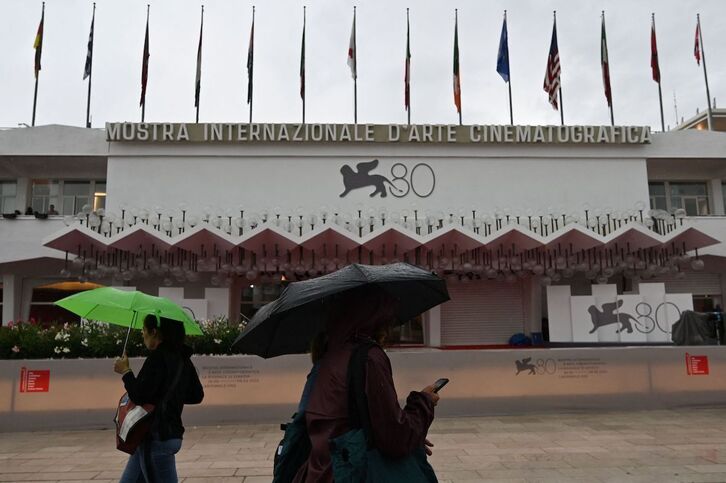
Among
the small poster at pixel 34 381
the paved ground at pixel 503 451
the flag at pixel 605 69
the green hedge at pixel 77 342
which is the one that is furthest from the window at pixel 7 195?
the flag at pixel 605 69

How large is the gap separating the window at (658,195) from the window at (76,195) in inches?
879

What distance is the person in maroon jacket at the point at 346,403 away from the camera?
6.90 ft

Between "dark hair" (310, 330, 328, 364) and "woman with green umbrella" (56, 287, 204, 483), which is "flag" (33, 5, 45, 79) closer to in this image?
"woman with green umbrella" (56, 287, 204, 483)

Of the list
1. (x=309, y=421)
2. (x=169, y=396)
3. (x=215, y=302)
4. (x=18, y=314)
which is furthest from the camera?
(x=18, y=314)

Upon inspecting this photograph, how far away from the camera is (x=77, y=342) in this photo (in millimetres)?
9445

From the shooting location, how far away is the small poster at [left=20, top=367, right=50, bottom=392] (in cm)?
879

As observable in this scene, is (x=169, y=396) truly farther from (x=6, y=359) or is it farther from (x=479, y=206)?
(x=479, y=206)

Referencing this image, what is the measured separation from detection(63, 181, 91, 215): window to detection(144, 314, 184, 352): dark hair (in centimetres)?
1894

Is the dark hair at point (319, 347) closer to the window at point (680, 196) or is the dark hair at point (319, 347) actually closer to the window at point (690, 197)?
the window at point (680, 196)

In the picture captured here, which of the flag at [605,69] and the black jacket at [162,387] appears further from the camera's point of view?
the flag at [605,69]

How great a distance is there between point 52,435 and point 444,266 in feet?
33.5

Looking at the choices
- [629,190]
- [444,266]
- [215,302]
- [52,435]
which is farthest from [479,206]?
[52,435]

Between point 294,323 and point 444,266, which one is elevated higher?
point 444,266

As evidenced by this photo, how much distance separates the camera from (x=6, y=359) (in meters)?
9.12
